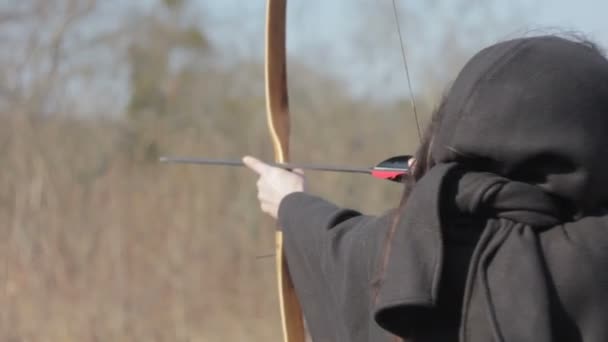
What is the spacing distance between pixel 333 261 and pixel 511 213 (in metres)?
0.37

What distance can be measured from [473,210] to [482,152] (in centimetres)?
8

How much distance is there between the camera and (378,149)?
27.6 feet

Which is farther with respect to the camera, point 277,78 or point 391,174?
point 277,78

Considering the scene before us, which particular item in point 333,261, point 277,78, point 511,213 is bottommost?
point 333,261

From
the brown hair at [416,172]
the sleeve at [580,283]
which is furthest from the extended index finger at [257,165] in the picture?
the sleeve at [580,283]

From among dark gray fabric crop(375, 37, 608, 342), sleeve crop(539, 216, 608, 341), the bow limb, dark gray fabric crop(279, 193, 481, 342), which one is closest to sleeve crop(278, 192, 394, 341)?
dark gray fabric crop(279, 193, 481, 342)

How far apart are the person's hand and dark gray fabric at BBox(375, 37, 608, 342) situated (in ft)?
1.99

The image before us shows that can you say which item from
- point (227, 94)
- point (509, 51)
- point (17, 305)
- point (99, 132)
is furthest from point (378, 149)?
point (509, 51)

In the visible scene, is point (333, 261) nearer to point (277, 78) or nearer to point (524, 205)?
point (524, 205)

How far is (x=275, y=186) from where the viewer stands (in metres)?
2.01

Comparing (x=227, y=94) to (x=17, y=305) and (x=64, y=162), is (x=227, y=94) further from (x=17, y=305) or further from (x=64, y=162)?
(x=17, y=305)

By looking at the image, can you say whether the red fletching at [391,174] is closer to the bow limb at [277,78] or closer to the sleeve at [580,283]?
the bow limb at [277,78]

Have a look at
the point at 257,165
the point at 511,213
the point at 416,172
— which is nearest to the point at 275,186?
the point at 257,165

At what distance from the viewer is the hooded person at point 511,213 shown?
Answer: 1324 mm
